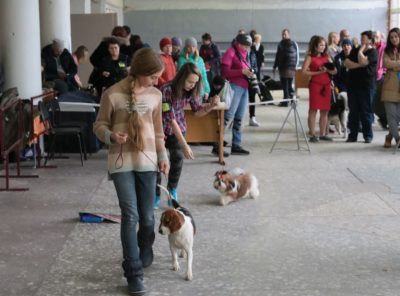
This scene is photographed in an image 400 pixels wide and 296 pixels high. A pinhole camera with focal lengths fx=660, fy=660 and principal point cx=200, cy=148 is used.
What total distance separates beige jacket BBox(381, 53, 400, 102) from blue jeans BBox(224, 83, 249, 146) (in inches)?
80.8

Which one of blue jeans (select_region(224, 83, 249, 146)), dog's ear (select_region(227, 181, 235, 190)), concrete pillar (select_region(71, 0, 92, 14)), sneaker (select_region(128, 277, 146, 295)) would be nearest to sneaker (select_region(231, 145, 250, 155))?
blue jeans (select_region(224, 83, 249, 146))

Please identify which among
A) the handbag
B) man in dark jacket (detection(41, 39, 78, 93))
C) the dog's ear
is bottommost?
the dog's ear

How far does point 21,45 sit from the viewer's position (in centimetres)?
873

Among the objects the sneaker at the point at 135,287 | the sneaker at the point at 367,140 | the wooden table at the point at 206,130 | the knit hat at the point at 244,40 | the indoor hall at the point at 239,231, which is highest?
the knit hat at the point at 244,40

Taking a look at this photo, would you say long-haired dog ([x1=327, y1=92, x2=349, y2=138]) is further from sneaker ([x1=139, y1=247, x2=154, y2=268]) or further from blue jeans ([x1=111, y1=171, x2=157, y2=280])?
blue jeans ([x1=111, y1=171, x2=157, y2=280])

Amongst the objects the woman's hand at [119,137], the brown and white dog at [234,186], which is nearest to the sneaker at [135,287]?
the woman's hand at [119,137]

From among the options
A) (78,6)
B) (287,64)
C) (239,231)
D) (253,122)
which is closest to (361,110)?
(253,122)

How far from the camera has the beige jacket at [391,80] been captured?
30.6ft

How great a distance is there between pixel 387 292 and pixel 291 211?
2113 mm

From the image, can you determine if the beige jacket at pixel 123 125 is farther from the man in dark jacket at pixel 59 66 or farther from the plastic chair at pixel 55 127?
the man in dark jacket at pixel 59 66

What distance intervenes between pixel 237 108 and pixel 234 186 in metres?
2.94

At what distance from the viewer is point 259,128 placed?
12.4 m

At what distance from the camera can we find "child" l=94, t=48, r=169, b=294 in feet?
13.1

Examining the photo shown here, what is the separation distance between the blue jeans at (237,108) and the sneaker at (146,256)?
4706mm
